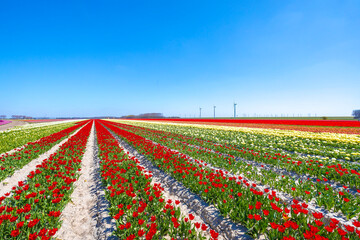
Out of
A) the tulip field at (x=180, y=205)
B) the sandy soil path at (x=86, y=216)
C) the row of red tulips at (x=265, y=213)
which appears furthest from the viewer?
the sandy soil path at (x=86, y=216)

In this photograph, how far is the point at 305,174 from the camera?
6777 mm

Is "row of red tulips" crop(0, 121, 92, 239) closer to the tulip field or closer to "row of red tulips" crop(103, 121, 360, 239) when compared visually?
the tulip field

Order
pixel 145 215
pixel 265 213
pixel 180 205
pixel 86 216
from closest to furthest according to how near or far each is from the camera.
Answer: pixel 265 213 < pixel 145 215 < pixel 86 216 < pixel 180 205

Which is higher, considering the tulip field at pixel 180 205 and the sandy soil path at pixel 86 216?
the tulip field at pixel 180 205

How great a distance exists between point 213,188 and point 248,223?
151 centimetres

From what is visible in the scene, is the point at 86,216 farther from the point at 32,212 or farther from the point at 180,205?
the point at 180,205

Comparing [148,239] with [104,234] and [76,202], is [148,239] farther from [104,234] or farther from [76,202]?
[76,202]

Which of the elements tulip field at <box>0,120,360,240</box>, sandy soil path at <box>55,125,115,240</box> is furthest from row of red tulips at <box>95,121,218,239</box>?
sandy soil path at <box>55,125,115,240</box>

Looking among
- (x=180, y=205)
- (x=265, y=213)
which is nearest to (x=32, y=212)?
(x=180, y=205)

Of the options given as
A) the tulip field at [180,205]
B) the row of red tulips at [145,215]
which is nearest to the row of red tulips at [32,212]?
the tulip field at [180,205]

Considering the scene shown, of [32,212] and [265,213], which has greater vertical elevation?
[265,213]

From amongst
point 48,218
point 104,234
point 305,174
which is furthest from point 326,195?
point 48,218

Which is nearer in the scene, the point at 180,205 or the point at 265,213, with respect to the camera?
the point at 265,213

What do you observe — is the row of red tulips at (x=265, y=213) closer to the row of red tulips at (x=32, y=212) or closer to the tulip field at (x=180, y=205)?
the tulip field at (x=180, y=205)
